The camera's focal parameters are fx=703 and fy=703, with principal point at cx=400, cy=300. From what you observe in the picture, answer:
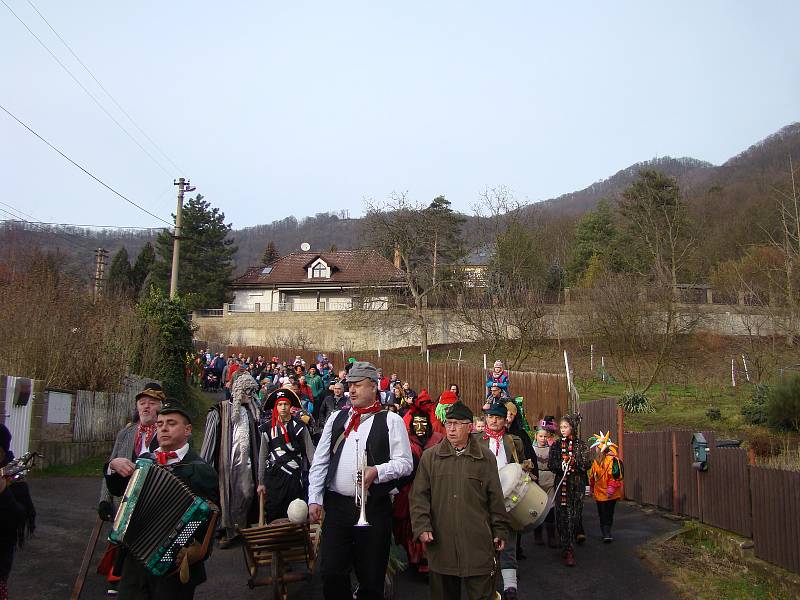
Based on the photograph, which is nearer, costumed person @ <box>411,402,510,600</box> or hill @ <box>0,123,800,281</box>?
costumed person @ <box>411,402,510,600</box>

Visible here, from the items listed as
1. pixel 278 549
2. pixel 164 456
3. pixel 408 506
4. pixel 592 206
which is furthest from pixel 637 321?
pixel 592 206

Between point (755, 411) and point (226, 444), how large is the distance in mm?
14496

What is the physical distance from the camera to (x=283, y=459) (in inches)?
276

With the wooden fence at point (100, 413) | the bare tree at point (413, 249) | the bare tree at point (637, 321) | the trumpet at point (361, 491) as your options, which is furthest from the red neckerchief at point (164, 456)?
the bare tree at point (413, 249)

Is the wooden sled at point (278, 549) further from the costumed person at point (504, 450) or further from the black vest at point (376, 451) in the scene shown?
the costumed person at point (504, 450)

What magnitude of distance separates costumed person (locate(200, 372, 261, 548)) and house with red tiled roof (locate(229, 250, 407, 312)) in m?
45.9

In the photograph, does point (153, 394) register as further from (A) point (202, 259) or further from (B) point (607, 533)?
(A) point (202, 259)

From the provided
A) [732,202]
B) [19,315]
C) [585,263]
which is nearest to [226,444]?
[19,315]

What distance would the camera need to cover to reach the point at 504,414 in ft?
24.2

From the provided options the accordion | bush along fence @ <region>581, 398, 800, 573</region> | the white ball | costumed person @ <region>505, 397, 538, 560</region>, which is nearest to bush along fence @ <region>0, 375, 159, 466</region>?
costumed person @ <region>505, 397, 538, 560</region>

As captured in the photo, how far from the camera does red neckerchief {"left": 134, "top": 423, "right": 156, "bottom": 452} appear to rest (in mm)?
5997

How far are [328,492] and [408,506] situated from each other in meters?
2.04

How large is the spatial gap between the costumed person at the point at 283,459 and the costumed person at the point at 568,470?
11.9ft

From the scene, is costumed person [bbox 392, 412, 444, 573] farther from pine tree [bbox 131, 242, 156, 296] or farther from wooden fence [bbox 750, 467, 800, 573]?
pine tree [bbox 131, 242, 156, 296]
